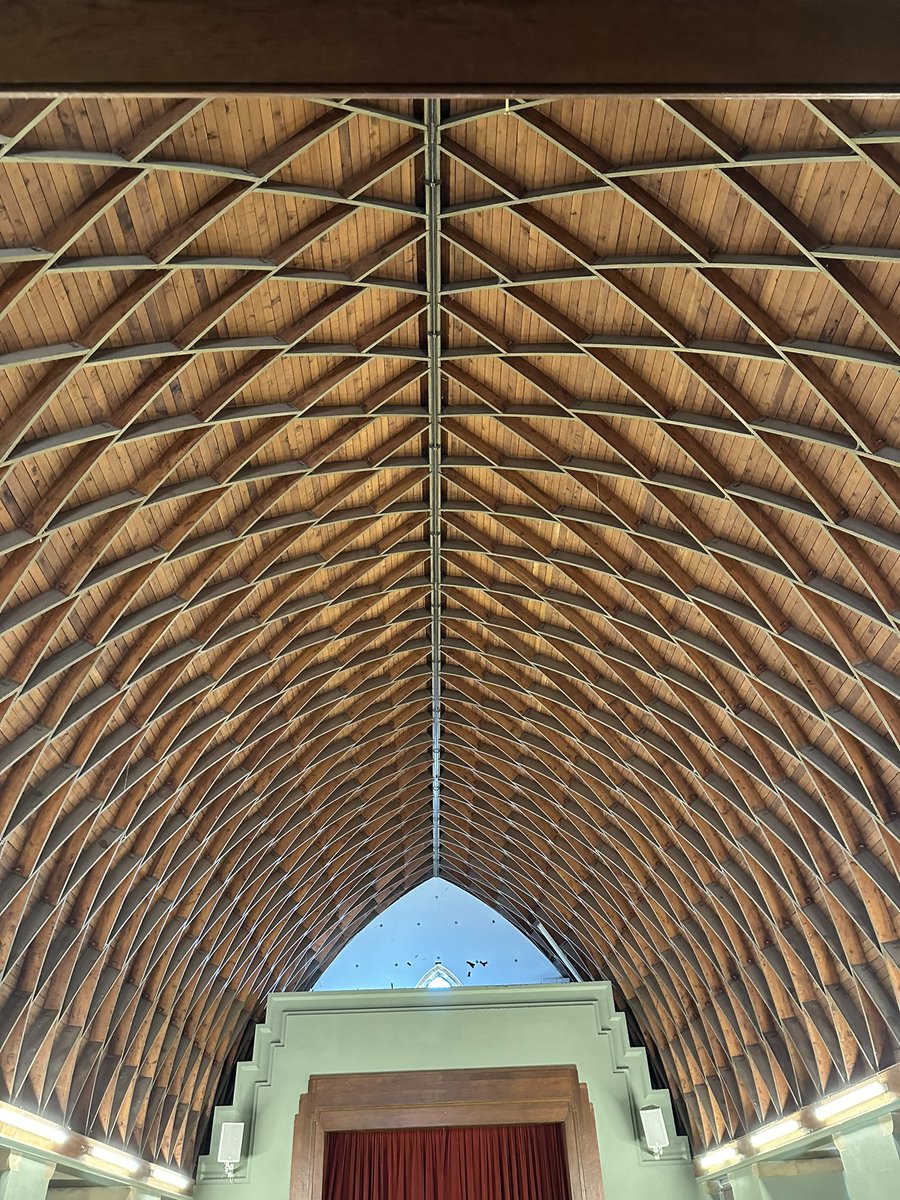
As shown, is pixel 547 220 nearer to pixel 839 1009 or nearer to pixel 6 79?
pixel 6 79

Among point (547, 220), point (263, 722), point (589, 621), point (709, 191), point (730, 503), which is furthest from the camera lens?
point (263, 722)

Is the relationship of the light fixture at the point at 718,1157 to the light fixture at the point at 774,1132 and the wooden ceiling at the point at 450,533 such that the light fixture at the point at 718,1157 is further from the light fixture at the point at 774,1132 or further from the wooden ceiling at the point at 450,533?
the light fixture at the point at 774,1132

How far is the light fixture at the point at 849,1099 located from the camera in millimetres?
18194

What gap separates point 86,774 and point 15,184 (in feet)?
42.0

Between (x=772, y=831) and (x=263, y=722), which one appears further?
(x=263, y=722)

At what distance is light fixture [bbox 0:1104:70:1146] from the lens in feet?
58.1

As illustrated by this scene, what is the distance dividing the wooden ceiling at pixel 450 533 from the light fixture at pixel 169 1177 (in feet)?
2.00

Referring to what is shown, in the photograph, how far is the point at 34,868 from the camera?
17.8 m

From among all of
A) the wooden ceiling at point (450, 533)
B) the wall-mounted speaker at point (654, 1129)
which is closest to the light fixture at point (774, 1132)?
the wooden ceiling at point (450, 533)

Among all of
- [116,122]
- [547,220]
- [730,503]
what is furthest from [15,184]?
[730,503]

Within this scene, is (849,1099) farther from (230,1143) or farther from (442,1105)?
(230,1143)

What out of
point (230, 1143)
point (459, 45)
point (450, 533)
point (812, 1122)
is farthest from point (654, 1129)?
point (459, 45)

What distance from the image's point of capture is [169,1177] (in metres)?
26.2

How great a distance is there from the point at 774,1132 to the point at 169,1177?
1626 cm
